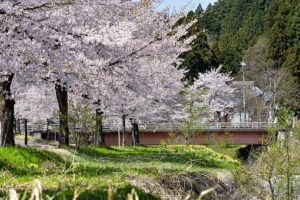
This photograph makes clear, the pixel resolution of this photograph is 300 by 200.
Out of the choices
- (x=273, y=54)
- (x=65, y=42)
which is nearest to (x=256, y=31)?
(x=273, y=54)

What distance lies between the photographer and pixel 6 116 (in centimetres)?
1411

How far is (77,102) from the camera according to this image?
21234mm

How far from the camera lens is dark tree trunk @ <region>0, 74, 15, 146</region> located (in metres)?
13.8

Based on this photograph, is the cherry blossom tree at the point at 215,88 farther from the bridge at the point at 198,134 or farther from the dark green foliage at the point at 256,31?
the dark green foliage at the point at 256,31

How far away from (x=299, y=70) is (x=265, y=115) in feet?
19.2

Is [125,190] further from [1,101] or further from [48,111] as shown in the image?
[48,111]

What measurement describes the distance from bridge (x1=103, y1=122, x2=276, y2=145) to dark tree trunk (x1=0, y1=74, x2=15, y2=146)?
2302cm

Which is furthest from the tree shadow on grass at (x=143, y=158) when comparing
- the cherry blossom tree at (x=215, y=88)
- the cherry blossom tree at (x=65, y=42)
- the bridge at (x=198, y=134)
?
the cherry blossom tree at (x=215, y=88)

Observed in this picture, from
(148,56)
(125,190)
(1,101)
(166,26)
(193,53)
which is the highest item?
(193,53)

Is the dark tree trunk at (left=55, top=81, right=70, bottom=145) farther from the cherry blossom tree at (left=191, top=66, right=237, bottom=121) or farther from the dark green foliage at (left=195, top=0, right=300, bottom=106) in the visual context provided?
the cherry blossom tree at (left=191, top=66, right=237, bottom=121)

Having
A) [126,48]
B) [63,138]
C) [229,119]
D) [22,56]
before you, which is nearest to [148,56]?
[126,48]

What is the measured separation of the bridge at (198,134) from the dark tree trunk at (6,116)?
906 inches

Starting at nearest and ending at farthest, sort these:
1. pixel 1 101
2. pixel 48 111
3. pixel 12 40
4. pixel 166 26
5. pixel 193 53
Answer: pixel 12 40, pixel 1 101, pixel 166 26, pixel 48 111, pixel 193 53

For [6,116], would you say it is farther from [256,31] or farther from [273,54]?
[256,31]
